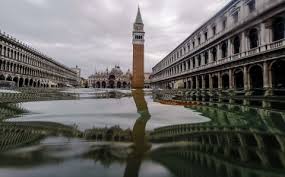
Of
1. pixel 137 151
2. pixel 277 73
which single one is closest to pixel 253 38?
pixel 277 73

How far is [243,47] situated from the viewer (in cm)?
2514

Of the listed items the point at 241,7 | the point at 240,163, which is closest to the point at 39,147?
the point at 240,163

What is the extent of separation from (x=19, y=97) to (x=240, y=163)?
22890 millimetres

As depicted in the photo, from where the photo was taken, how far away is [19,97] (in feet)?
73.3

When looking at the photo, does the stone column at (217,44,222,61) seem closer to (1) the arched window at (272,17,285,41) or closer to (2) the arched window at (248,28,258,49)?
(2) the arched window at (248,28,258,49)

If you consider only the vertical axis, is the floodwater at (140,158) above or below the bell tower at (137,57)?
below

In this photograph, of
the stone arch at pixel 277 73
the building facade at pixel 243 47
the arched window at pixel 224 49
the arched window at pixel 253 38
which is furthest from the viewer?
the arched window at pixel 224 49

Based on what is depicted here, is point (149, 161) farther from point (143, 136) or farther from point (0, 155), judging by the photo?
point (0, 155)

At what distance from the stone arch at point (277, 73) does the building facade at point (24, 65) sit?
53851 millimetres

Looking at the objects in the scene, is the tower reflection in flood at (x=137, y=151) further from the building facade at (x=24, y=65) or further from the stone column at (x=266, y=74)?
the building facade at (x=24, y=65)

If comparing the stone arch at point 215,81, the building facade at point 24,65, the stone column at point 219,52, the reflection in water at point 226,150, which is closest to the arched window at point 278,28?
the stone column at point 219,52

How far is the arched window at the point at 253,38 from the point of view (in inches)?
939

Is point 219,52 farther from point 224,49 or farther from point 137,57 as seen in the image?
point 137,57

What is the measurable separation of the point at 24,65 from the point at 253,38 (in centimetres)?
6225
